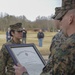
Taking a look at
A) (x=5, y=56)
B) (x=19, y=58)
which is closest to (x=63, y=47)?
(x=19, y=58)

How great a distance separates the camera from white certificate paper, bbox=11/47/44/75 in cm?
453

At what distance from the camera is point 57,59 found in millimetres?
2754

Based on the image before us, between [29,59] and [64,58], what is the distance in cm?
206

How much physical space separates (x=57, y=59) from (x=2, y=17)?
8502 cm

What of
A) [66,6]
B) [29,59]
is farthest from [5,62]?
[66,6]

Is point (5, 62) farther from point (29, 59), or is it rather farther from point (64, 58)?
point (64, 58)

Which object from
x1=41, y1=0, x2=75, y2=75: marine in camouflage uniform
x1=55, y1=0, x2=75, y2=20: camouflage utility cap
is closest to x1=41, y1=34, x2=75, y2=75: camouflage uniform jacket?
x1=41, y1=0, x2=75, y2=75: marine in camouflage uniform

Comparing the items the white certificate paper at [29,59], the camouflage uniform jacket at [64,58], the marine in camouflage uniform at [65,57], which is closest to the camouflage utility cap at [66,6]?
the marine in camouflage uniform at [65,57]

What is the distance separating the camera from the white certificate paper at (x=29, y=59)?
178 inches

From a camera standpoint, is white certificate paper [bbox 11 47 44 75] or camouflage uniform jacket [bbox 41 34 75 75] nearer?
camouflage uniform jacket [bbox 41 34 75 75]

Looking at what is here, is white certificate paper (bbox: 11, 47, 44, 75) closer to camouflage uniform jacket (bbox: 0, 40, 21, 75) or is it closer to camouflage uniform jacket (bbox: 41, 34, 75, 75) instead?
camouflage uniform jacket (bbox: 0, 40, 21, 75)

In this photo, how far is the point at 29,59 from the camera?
4.75 meters

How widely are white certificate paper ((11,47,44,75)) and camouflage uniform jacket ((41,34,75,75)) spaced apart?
5.62 feet

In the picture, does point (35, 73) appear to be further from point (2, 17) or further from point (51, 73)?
point (2, 17)
